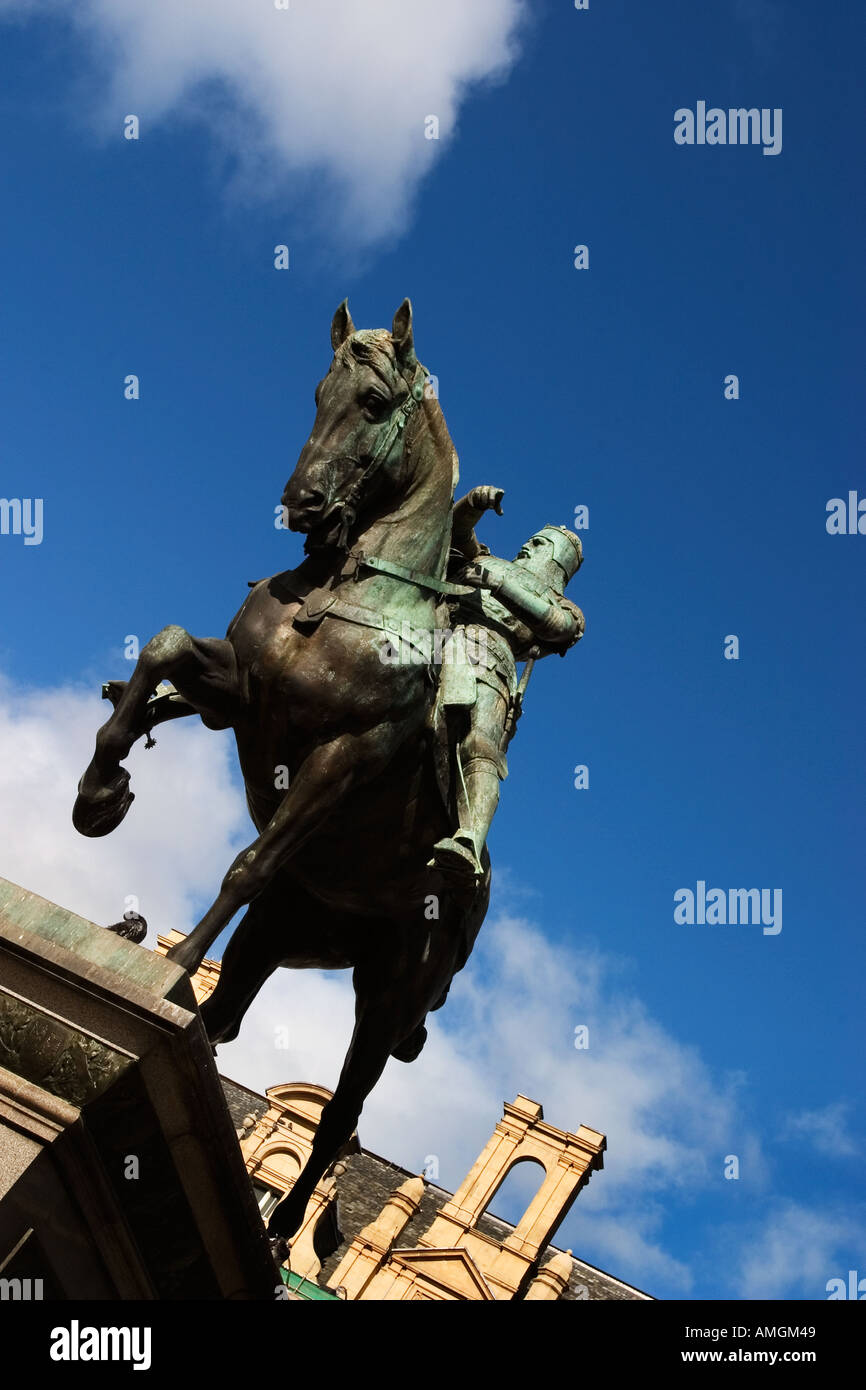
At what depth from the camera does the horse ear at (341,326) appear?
720cm

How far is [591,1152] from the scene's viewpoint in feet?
114

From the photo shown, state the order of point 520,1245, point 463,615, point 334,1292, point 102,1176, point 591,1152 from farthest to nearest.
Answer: point 591,1152 < point 520,1245 < point 334,1292 < point 463,615 < point 102,1176

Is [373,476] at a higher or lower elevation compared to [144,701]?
higher

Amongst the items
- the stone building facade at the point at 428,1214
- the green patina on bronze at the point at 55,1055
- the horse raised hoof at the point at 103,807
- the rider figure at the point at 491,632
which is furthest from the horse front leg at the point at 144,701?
the stone building facade at the point at 428,1214

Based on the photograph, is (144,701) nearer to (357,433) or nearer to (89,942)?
(89,942)

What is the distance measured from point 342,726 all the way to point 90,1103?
2109mm

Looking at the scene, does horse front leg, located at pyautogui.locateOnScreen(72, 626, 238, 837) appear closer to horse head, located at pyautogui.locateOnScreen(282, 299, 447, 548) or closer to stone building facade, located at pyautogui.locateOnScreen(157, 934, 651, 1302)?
horse head, located at pyautogui.locateOnScreen(282, 299, 447, 548)

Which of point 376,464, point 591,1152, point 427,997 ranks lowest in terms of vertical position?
point 427,997

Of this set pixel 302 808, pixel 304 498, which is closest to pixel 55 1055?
pixel 302 808

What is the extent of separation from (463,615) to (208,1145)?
4037 mm

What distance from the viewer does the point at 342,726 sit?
6.41 metres

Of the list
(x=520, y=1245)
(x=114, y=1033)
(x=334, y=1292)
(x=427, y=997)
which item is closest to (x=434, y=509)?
(x=427, y=997)

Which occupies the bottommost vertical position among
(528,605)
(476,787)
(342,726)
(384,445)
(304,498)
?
(342,726)
